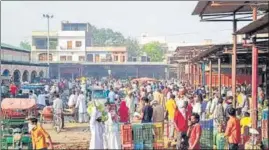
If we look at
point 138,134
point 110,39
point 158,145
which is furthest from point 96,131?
point 110,39

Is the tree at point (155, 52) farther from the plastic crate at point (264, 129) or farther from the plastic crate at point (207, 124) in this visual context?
the plastic crate at point (207, 124)

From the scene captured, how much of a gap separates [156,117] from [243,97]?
13.3ft

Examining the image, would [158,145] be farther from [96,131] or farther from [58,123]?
[58,123]

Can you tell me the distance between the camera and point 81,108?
56.6 ft

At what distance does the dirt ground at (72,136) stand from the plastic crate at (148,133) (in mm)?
2564

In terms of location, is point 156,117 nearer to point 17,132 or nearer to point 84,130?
point 17,132

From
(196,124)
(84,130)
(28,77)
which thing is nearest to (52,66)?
(28,77)

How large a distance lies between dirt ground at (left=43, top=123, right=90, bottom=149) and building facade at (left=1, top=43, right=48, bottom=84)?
1431cm

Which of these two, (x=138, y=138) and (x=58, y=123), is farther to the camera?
(x=58, y=123)

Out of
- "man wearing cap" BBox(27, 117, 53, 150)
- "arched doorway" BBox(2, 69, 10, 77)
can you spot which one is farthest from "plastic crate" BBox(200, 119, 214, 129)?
"arched doorway" BBox(2, 69, 10, 77)

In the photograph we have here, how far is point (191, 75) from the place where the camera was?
31719mm

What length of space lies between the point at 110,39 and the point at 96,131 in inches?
3158

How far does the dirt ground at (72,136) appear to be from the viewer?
499 inches

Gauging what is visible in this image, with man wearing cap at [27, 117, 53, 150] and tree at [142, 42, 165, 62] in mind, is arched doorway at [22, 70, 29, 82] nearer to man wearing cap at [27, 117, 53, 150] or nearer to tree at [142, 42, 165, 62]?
tree at [142, 42, 165, 62]
